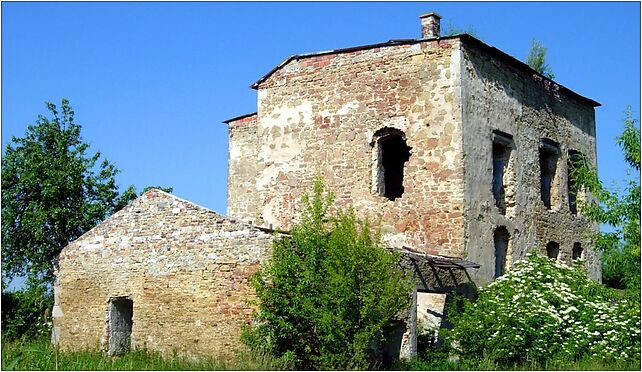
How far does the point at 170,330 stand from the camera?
48.3 feet

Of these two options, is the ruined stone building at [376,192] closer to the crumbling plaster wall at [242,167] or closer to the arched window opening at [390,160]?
the arched window opening at [390,160]

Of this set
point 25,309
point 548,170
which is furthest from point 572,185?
point 25,309

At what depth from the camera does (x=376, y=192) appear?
17.7 meters

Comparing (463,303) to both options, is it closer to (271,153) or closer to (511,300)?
(511,300)

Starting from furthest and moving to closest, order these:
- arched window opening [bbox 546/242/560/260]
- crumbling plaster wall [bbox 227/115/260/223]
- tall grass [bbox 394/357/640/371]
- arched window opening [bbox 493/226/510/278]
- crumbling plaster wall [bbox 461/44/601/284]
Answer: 1. crumbling plaster wall [bbox 227/115/260/223]
2. arched window opening [bbox 546/242/560/260]
3. arched window opening [bbox 493/226/510/278]
4. crumbling plaster wall [bbox 461/44/601/284]
5. tall grass [bbox 394/357/640/371]

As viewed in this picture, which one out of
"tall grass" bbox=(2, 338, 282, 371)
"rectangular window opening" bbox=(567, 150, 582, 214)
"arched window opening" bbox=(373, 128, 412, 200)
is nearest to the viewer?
"tall grass" bbox=(2, 338, 282, 371)

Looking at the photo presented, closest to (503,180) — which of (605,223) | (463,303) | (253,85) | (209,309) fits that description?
(463,303)

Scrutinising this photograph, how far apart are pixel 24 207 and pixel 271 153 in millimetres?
7037

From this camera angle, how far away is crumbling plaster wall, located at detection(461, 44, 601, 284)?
56.1 ft

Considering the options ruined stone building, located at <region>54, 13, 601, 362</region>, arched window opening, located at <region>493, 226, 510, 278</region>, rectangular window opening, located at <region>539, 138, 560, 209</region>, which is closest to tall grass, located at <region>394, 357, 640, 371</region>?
ruined stone building, located at <region>54, 13, 601, 362</region>

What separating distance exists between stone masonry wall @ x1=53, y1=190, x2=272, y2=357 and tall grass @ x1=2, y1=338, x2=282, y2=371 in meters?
0.45

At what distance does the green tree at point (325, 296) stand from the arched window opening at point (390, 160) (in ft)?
14.8

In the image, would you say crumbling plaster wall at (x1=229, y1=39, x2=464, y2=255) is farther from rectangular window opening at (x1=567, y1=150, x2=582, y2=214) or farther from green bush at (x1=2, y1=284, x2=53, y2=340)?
green bush at (x1=2, y1=284, x2=53, y2=340)

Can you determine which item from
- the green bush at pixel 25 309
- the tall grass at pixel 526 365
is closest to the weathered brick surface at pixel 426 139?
the tall grass at pixel 526 365
